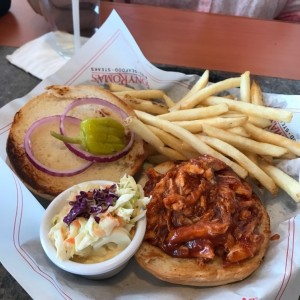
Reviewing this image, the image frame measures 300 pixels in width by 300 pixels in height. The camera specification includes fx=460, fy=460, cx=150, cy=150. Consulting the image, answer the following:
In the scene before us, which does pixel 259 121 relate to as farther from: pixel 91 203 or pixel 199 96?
pixel 91 203

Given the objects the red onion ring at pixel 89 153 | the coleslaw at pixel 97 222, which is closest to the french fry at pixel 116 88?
the red onion ring at pixel 89 153

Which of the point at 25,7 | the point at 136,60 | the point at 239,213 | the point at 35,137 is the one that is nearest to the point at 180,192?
the point at 239,213

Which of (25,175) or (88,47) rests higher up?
(88,47)

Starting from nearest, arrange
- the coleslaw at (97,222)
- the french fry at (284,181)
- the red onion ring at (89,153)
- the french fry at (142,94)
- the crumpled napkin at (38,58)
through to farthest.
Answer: the coleslaw at (97,222) < the french fry at (284,181) < the red onion ring at (89,153) < the french fry at (142,94) < the crumpled napkin at (38,58)

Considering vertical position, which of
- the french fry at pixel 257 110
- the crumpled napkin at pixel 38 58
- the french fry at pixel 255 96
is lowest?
the crumpled napkin at pixel 38 58

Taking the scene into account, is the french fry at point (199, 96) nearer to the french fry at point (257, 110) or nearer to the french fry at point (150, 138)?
the french fry at point (257, 110)

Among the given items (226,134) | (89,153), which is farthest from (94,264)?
(226,134)

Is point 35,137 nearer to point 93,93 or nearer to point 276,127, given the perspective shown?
point 93,93

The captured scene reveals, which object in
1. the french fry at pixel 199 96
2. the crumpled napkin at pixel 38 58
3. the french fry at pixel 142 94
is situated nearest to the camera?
the french fry at pixel 199 96
